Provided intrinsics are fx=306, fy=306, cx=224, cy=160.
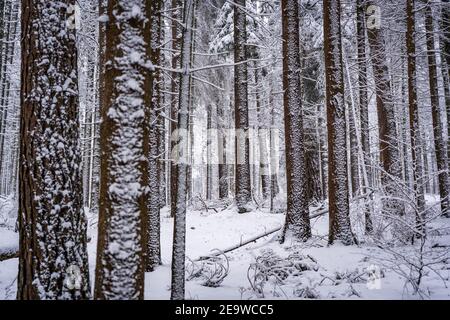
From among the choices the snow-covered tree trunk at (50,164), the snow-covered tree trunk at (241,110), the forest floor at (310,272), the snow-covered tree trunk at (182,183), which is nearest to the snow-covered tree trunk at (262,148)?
the snow-covered tree trunk at (241,110)

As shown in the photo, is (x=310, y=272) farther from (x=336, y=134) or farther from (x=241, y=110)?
(x=241, y=110)

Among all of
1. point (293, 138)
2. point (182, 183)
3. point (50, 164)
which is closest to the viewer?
point (50, 164)

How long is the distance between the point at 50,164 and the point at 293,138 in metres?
5.64

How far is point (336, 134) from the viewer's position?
7316 mm

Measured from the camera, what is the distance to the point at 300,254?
6.39 m

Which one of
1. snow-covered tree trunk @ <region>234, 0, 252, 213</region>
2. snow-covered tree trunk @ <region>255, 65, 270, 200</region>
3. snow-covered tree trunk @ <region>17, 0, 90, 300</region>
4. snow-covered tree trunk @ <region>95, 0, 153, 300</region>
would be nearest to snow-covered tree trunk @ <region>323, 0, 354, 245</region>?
snow-covered tree trunk @ <region>234, 0, 252, 213</region>

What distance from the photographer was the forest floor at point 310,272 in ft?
14.6

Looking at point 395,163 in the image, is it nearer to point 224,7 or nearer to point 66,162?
point 66,162

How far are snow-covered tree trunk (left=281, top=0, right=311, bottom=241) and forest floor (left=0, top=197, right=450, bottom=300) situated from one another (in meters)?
0.46

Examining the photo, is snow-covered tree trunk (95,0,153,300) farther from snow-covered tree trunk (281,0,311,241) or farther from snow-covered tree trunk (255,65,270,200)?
snow-covered tree trunk (255,65,270,200)

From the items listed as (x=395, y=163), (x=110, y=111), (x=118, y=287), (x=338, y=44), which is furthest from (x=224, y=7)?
(x=118, y=287)

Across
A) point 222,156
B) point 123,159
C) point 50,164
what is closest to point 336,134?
point 123,159

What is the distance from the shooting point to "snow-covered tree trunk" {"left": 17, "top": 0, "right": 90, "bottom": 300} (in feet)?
11.5

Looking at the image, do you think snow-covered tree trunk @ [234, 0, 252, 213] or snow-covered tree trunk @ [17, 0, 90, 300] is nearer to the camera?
snow-covered tree trunk @ [17, 0, 90, 300]
